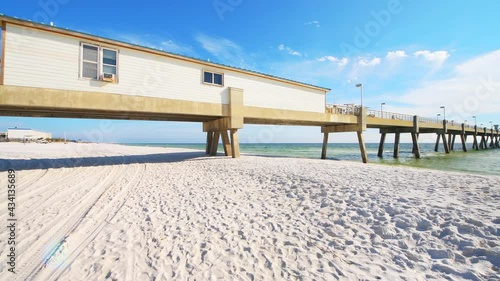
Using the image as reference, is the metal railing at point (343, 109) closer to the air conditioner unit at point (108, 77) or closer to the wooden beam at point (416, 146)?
the wooden beam at point (416, 146)

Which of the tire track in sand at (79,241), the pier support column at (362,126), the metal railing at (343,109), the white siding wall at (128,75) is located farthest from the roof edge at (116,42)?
the pier support column at (362,126)

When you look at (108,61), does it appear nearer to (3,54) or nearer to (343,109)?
(3,54)

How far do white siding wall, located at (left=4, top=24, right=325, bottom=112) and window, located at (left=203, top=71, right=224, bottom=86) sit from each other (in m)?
0.28

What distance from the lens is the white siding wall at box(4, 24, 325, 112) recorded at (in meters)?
8.66

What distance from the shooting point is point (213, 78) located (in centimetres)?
1366

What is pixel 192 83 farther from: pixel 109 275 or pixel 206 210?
pixel 109 275

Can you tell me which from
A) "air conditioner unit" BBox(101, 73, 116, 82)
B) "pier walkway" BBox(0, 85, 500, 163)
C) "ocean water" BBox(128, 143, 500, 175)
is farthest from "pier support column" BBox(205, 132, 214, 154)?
"air conditioner unit" BBox(101, 73, 116, 82)

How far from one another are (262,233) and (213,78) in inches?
447

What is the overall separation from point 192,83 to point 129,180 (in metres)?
6.61

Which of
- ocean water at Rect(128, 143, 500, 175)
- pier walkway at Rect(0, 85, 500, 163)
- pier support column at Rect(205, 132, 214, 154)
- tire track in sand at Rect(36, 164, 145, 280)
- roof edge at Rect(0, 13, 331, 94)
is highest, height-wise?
roof edge at Rect(0, 13, 331, 94)

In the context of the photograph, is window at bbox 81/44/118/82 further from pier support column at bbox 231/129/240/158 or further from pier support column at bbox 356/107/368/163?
pier support column at bbox 356/107/368/163

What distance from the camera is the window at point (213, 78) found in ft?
43.9

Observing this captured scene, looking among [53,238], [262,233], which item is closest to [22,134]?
[53,238]

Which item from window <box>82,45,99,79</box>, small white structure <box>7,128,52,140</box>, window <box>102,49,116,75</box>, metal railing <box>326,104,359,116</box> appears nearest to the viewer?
window <box>82,45,99,79</box>
